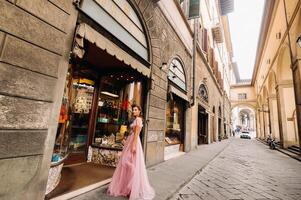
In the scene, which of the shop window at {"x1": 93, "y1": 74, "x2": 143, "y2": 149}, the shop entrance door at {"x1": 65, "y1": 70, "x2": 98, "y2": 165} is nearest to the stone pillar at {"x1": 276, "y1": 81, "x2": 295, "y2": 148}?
the shop window at {"x1": 93, "y1": 74, "x2": 143, "y2": 149}

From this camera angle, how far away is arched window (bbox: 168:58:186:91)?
7.27 metres

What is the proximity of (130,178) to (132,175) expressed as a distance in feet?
0.37

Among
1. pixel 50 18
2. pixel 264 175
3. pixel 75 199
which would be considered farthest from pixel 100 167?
pixel 264 175

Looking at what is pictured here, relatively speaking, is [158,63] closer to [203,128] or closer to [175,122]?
[175,122]

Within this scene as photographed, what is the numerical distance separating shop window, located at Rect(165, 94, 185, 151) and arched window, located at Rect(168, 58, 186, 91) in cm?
69

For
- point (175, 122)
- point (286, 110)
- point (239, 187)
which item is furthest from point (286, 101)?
point (239, 187)

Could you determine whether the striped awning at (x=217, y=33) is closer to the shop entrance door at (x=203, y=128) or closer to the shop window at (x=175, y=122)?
the shop entrance door at (x=203, y=128)

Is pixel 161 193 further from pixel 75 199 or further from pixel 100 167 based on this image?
pixel 100 167

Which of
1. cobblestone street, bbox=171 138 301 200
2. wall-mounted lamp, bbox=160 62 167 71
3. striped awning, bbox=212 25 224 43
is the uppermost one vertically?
striped awning, bbox=212 25 224 43

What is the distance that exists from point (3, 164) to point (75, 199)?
4.41 feet

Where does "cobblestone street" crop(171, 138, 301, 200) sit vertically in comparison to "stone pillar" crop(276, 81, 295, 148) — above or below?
below

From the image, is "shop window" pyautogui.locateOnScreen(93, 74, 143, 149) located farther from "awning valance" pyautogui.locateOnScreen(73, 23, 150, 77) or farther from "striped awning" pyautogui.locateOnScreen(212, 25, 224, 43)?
"striped awning" pyautogui.locateOnScreen(212, 25, 224, 43)

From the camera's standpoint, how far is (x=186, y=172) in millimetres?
5043

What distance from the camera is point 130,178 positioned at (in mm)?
3193
